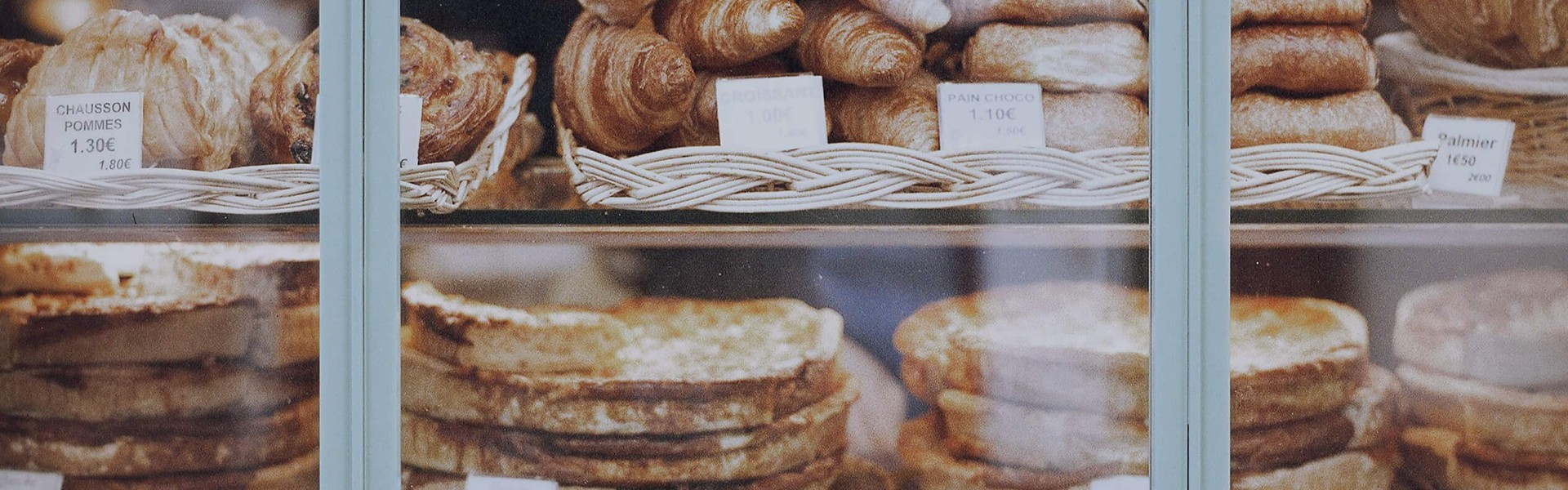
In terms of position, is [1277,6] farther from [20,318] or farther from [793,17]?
[20,318]

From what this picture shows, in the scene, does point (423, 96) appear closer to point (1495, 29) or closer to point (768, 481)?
point (768, 481)

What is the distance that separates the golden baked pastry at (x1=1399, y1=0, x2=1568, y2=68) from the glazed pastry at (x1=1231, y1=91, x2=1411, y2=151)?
181 mm

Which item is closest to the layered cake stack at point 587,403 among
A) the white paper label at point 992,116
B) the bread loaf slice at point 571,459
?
the bread loaf slice at point 571,459

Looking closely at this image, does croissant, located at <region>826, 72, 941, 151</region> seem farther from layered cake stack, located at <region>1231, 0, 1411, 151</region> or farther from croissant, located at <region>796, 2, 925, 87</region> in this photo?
layered cake stack, located at <region>1231, 0, 1411, 151</region>

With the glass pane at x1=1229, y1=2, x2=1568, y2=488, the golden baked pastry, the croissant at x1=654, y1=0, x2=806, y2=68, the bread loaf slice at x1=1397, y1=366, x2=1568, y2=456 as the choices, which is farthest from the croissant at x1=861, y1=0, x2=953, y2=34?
the bread loaf slice at x1=1397, y1=366, x2=1568, y2=456

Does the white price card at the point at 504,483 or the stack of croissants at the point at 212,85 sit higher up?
the stack of croissants at the point at 212,85

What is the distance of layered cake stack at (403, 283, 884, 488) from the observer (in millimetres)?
1403

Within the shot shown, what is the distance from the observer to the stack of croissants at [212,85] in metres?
1.37

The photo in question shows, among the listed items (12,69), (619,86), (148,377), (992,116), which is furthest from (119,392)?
(992,116)

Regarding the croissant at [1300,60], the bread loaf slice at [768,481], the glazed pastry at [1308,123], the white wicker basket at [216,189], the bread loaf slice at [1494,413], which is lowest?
the bread loaf slice at [768,481]

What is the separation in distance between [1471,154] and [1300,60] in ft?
0.82

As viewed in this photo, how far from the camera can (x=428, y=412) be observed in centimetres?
142

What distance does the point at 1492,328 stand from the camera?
1.43 meters

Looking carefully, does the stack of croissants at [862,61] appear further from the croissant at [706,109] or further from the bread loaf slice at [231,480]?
the bread loaf slice at [231,480]
